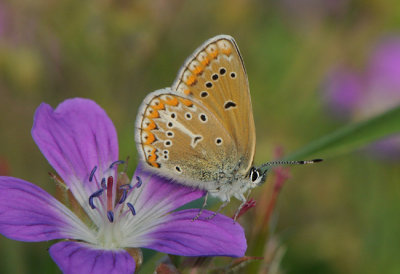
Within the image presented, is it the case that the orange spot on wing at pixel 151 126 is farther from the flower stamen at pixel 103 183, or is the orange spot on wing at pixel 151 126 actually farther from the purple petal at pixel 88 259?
the purple petal at pixel 88 259

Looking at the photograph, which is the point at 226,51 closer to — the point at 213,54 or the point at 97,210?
the point at 213,54

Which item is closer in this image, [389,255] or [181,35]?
[389,255]

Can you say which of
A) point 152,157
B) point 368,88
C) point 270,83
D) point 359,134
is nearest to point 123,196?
point 152,157

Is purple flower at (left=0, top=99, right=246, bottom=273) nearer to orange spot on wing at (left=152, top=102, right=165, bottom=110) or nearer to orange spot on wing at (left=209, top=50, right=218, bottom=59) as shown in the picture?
orange spot on wing at (left=152, top=102, right=165, bottom=110)

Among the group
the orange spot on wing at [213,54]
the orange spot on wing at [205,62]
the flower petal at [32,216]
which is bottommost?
the flower petal at [32,216]

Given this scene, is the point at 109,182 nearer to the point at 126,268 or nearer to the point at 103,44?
the point at 126,268

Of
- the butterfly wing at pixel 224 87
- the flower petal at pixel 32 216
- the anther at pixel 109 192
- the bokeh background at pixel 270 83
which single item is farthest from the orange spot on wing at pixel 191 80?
the bokeh background at pixel 270 83

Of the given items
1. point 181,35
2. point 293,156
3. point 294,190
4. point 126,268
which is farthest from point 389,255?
point 126,268
